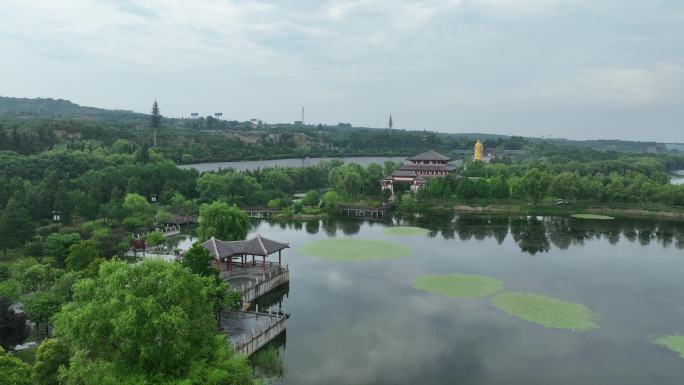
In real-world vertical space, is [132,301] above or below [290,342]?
above

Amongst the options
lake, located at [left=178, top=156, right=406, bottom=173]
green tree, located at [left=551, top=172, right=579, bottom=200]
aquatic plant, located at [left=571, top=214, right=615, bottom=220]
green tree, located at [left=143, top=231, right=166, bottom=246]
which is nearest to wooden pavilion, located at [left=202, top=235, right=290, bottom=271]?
green tree, located at [left=143, top=231, right=166, bottom=246]

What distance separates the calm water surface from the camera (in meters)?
18.2

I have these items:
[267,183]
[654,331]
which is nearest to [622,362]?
[654,331]

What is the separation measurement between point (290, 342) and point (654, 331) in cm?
1548

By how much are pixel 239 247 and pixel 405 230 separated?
19925 mm

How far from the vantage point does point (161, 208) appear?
48.1m

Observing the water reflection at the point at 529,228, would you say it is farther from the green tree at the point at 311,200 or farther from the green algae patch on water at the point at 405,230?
the green tree at the point at 311,200

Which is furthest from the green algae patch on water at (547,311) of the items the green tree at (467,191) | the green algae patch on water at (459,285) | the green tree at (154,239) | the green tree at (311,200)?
the green tree at (467,191)

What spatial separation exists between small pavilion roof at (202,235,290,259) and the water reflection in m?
14.7

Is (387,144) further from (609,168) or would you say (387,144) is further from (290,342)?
(290,342)

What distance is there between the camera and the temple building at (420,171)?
211ft

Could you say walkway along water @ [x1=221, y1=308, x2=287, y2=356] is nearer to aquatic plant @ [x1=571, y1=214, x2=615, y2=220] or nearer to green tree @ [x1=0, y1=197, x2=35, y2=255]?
green tree @ [x1=0, y1=197, x2=35, y2=255]

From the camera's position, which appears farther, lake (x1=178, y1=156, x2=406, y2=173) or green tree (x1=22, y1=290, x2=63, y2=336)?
lake (x1=178, y1=156, x2=406, y2=173)

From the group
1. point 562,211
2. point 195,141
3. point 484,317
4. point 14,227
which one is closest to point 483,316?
point 484,317
